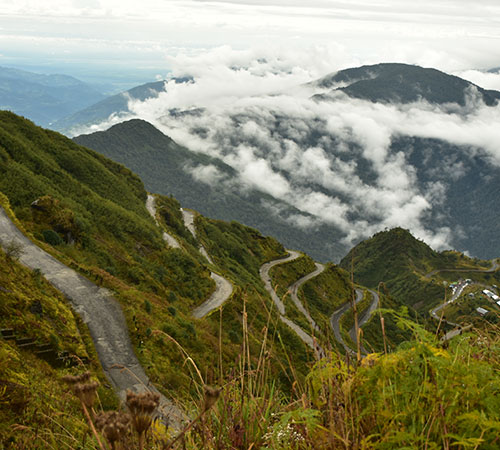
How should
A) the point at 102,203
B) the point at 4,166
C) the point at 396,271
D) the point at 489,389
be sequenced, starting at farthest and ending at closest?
the point at 396,271 → the point at 102,203 → the point at 4,166 → the point at 489,389

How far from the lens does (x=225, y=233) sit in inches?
4092

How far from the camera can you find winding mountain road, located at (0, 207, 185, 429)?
1653cm

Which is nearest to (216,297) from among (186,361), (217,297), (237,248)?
(217,297)

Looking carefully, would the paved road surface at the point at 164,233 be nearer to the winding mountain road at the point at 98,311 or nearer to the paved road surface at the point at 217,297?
the paved road surface at the point at 217,297

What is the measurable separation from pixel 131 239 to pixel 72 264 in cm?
1921

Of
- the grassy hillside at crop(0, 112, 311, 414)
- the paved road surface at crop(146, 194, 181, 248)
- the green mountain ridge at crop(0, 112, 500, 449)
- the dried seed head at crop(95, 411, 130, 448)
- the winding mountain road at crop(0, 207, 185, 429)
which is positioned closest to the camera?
the dried seed head at crop(95, 411, 130, 448)

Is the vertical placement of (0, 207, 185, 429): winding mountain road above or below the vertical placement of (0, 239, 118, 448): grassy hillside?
below

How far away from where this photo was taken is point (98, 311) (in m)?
21.3

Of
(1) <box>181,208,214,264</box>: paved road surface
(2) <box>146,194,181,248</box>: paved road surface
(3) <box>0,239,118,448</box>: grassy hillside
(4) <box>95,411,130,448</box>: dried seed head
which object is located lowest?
(1) <box>181,208,214,264</box>: paved road surface

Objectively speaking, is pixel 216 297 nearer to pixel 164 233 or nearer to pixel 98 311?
pixel 98 311

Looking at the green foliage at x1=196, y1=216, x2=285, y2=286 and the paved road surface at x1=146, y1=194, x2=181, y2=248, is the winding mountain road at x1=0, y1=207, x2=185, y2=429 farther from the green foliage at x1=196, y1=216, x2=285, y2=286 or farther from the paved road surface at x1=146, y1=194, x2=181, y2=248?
the green foliage at x1=196, y1=216, x2=285, y2=286

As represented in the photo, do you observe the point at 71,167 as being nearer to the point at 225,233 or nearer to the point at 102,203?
the point at 102,203

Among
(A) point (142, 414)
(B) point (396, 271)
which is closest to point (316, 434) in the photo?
(A) point (142, 414)

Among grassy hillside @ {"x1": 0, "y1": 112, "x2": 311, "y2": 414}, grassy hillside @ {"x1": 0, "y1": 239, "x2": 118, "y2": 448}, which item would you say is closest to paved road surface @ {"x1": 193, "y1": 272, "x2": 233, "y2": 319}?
grassy hillside @ {"x1": 0, "y1": 112, "x2": 311, "y2": 414}
